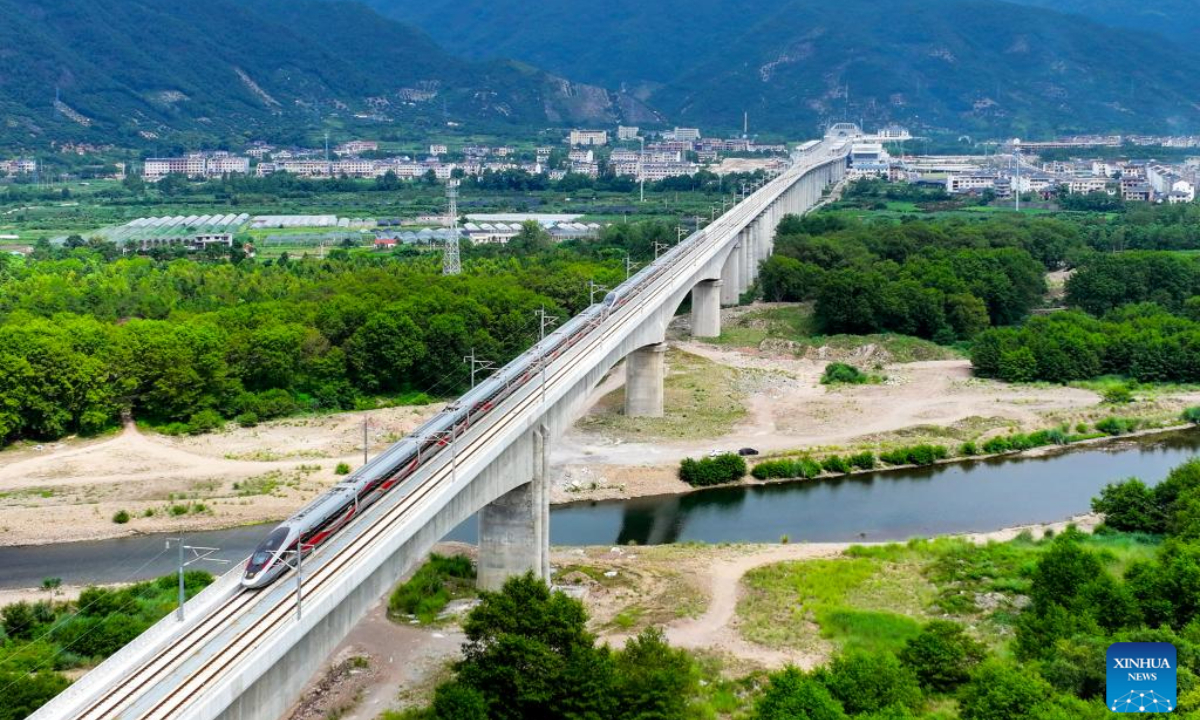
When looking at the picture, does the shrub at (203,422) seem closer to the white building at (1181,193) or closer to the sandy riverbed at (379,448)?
the sandy riverbed at (379,448)

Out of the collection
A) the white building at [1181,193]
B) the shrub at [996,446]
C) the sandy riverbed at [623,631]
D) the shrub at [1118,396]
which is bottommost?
the sandy riverbed at [623,631]

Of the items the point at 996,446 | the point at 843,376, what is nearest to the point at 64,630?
the point at 996,446

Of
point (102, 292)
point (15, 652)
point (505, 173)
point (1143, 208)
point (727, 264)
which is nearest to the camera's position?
point (15, 652)

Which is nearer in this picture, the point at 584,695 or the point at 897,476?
the point at 584,695

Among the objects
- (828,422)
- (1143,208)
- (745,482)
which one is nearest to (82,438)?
(745,482)

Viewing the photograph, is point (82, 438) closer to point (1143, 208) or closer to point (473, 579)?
point (473, 579)

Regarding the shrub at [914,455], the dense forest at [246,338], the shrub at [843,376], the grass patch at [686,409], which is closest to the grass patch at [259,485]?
the dense forest at [246,338]

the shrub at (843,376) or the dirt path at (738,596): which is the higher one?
the shrub at (843,376)
